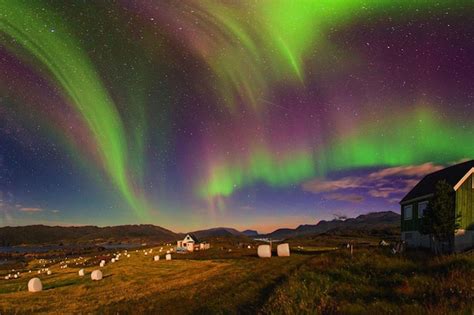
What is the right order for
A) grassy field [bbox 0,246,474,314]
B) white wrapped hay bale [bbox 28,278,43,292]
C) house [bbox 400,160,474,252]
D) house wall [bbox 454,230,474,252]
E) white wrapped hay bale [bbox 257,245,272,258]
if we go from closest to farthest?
grassy field [bbox 0,246,474,314] → house wall [bbox 454,230,474,252] → house [bbox 400,160,474,252] → white wrapped hay bale [bbox 28,278,43,292] → white wrapped hay bale [bbox 257,245,272,258]

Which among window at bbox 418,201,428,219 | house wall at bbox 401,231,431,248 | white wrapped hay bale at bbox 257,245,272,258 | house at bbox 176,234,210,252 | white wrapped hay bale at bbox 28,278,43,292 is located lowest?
house at bbox 176,234,210,252

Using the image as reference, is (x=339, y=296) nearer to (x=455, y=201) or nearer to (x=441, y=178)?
(x=455, y=201)

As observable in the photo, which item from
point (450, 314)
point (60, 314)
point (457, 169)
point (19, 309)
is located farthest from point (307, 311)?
point (457, 169)

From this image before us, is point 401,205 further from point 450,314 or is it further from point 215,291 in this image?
point 450,314

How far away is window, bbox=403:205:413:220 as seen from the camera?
135ft

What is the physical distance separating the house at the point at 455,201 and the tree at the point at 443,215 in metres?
0.45

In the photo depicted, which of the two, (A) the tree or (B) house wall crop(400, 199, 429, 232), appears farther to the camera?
(B) house wall crop(400, 199, 429, 232)

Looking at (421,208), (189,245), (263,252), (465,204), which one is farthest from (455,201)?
(189,245)

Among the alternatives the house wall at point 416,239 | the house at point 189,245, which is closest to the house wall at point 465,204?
the house wall at point 416,239

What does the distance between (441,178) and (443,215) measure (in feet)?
23.3

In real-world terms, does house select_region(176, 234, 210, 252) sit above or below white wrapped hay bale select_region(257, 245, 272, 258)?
below

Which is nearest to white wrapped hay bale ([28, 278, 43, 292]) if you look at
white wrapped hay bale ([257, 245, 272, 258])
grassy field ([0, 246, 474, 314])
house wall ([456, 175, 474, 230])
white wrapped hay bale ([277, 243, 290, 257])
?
grassy field ([0, 246, 474, 314])

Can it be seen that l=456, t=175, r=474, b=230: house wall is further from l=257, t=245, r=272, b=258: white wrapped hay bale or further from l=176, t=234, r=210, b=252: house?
l=176, t=234, r=210, b=252: house

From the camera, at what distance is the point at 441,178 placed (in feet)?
124
